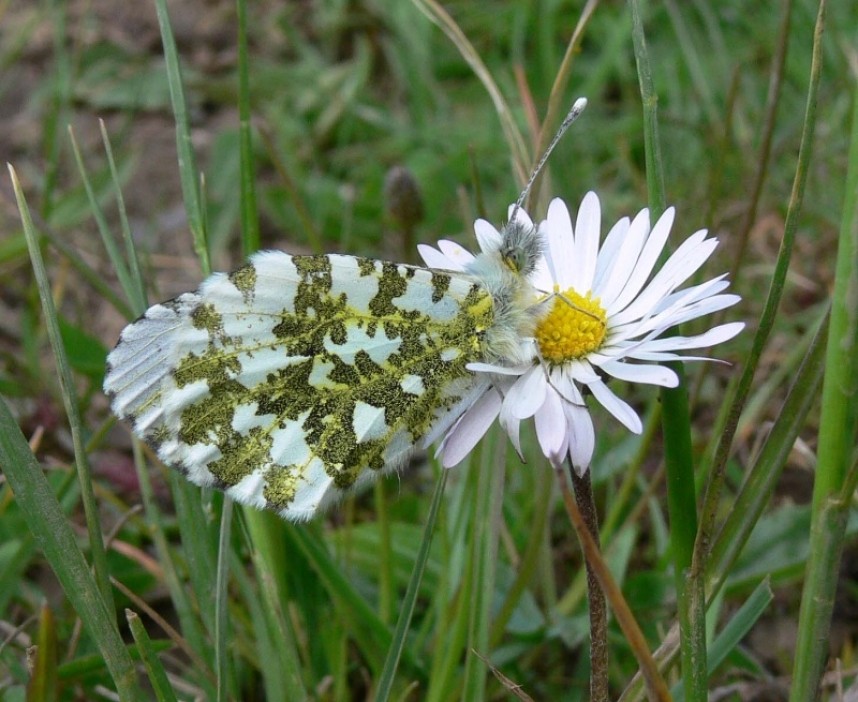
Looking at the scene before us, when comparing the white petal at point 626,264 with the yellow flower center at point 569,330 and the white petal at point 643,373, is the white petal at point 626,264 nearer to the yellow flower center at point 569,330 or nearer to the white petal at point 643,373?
the yellow flower center at point 569,330

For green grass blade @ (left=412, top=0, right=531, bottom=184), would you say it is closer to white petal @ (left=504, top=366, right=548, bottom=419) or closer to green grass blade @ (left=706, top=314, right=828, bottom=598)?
white petal @ (left=504, top=366, right=548, bottom=419)

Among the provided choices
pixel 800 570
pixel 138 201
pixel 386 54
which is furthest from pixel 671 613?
pixel 386 54

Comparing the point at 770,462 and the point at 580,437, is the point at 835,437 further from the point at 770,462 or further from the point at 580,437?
the point at 580,437

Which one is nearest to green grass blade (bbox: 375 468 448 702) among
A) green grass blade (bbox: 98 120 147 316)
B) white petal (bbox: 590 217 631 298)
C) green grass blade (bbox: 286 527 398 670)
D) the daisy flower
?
the daisy flower

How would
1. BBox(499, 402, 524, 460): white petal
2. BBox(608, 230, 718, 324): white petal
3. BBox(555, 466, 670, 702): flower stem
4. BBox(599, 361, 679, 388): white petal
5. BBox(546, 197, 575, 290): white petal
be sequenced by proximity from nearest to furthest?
1. BBox(555, 466, 670, 702): flower stem
2. BBox(599, 361, 679, 388): white petal
3. BBox(499, 402, 524, 460): white petal
4. BBox(608, 230, 718, 324): white petal
5. BBox(546, 197, 575, 290): white petal

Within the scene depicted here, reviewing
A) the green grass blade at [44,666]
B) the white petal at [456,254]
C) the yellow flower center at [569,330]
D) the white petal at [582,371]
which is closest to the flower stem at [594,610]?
the white petal at [582,371]
